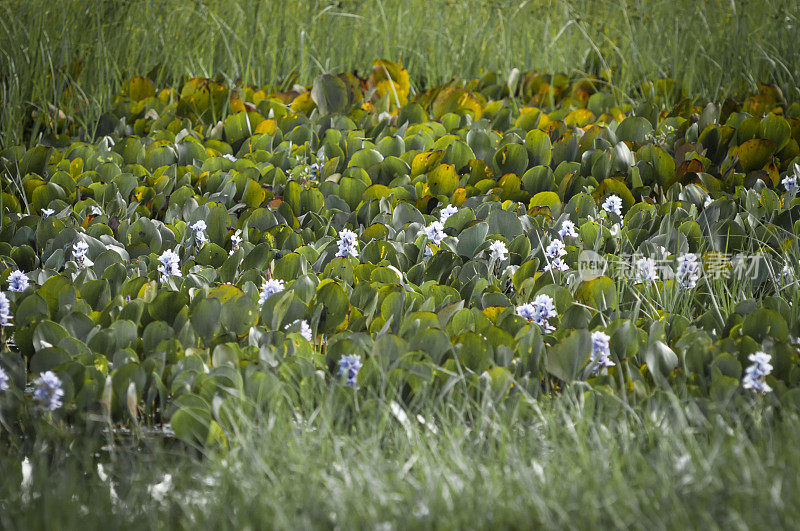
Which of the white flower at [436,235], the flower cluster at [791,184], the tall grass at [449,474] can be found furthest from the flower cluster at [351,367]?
the flower cluster at [791,184]

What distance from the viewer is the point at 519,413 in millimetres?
1928

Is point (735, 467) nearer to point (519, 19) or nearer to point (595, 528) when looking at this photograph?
point (595, 528)

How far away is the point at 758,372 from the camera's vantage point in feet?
6.35

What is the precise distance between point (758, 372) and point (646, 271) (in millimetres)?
564

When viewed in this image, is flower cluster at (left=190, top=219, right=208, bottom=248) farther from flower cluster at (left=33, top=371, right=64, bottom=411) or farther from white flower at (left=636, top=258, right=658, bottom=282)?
white flower at (left=636, top=258, right=658, bottom=282)

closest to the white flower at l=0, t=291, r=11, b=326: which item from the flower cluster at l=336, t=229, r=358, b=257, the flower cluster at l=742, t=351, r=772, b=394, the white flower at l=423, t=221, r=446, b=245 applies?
the flower cluster at l=336, t=229, r=358, b=257

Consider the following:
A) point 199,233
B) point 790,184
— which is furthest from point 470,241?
point 790,184

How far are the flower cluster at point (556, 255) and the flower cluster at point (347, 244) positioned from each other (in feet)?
1.98

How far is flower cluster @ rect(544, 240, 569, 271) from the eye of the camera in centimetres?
256

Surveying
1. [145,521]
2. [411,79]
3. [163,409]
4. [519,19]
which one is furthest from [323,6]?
[145,521]

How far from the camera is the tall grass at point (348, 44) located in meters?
4.21

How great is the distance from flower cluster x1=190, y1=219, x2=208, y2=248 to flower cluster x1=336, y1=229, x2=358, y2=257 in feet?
1.57

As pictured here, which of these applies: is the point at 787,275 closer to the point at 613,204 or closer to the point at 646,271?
the point at 646,271

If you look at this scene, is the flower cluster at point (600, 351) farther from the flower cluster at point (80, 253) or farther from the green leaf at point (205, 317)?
the flower cluster at point (80, 253)
